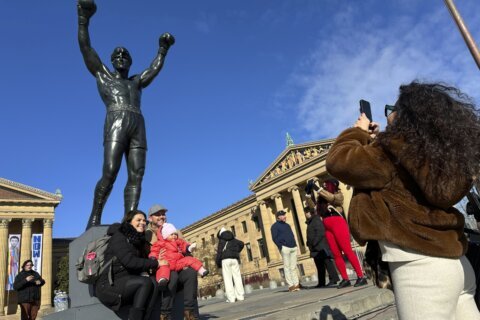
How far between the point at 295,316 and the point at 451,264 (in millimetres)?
2223

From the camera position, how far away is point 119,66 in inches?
215

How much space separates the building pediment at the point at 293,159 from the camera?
151 feet

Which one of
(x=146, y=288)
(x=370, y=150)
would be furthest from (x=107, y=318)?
(x=370, y=150)

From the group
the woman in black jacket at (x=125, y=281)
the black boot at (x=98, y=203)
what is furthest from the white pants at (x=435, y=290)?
the black boot at (x=98, y=203)

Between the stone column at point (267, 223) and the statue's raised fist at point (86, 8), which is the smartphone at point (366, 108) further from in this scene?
the stone column at point (267, 223)

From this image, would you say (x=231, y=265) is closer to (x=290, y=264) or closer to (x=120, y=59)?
(x=290, y=264)

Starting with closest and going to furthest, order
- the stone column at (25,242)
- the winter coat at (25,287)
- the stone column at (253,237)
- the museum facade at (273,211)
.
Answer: the winter coat at (25,287)
the stone column at (25,242)
the museum facade at (273,211)
the stone column at (253,237)

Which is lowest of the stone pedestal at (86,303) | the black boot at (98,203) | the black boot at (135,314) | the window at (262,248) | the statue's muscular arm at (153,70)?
the black boot at (135,314)

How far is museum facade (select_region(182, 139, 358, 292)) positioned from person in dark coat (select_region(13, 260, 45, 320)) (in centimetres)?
3292

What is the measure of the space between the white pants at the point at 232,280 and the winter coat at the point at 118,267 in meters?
4.87

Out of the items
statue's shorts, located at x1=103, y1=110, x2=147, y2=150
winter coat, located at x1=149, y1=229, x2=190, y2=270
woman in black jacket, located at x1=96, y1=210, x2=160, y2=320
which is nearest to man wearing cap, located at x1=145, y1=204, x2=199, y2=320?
winter coat, located at x1=149, y1=229, x2=190, y2=270

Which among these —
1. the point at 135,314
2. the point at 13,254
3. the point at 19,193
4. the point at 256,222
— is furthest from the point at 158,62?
the point at 256,222

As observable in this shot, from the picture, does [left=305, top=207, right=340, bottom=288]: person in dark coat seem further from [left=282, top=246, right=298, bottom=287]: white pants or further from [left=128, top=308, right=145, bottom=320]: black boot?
[left=128, top=308, right=145, bottom=320]: black boot

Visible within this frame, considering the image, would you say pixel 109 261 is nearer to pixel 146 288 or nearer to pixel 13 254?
pixel 146 288
